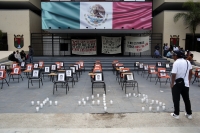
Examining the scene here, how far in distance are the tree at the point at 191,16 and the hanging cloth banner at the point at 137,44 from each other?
364cm

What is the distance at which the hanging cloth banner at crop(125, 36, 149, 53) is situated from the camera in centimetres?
1967

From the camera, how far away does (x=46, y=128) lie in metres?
4.56

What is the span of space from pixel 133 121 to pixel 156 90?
4.16 metres

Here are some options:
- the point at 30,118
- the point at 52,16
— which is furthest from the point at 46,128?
the point at 52,16

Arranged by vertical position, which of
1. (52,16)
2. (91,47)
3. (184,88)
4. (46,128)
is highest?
(52,16)

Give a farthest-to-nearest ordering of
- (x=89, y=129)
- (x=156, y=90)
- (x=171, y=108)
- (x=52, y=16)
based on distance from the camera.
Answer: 1. (x=52, y=16)
2. (x=156, y=90)
3. (x=171, y=108)
4. (x=89, y=129)

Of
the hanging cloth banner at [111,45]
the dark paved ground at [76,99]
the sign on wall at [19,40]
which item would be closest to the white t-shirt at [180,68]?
the dark paved ground at [76,99]

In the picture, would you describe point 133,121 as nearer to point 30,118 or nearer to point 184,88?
point 184,88

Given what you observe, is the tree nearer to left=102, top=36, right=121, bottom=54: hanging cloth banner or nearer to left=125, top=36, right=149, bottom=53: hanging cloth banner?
left=125, top=36, right=149, bottom=53: hanging cloth banner

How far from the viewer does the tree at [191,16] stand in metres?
18.7

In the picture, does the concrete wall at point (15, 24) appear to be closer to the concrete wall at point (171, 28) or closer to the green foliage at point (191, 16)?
the concrete wall at point (171, 28)

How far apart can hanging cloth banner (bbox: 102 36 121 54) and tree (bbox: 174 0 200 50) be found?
6084 mm

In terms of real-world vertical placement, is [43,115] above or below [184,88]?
below

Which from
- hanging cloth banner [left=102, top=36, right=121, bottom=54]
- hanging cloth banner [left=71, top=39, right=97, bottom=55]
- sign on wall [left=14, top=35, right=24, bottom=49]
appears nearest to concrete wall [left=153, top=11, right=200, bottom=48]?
hanging cloth banner [left=102, top=36, right=121, bottom=54]
